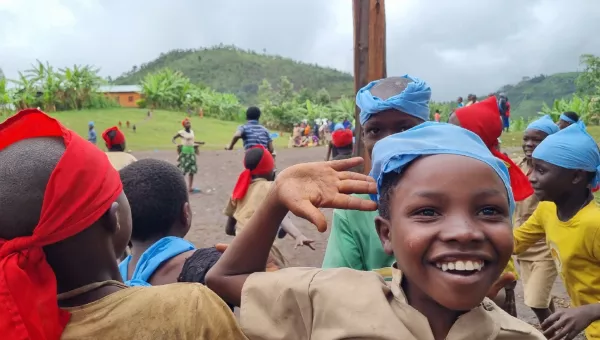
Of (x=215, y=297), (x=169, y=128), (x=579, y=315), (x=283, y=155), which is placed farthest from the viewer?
(x=169, y=128)

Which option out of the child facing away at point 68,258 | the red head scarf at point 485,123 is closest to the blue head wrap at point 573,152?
the red head scarf at point 485,123

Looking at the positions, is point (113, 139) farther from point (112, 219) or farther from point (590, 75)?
point (590, 75)

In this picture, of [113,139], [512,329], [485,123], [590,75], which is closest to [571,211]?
[485,123]

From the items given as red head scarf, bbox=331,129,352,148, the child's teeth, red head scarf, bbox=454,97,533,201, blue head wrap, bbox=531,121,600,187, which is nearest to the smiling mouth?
the child's teeth

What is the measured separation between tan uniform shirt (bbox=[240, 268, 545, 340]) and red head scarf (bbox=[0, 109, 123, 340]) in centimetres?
50

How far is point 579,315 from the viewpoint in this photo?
2.54 meters

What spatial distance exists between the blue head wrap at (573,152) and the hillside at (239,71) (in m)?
80.7

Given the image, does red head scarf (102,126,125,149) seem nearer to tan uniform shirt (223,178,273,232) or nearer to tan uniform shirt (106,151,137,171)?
tan uniform shirt (106,151,137,171)

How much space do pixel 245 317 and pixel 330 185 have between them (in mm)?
448

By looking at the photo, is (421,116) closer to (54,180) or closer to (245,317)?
(245,317)

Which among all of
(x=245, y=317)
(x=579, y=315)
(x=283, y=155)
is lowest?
(x=283, y=155)

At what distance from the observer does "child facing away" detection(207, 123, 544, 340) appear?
1417 mm

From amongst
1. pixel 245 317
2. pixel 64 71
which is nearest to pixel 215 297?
pixel 245 317

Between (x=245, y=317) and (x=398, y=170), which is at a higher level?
(x=398, y=170)
